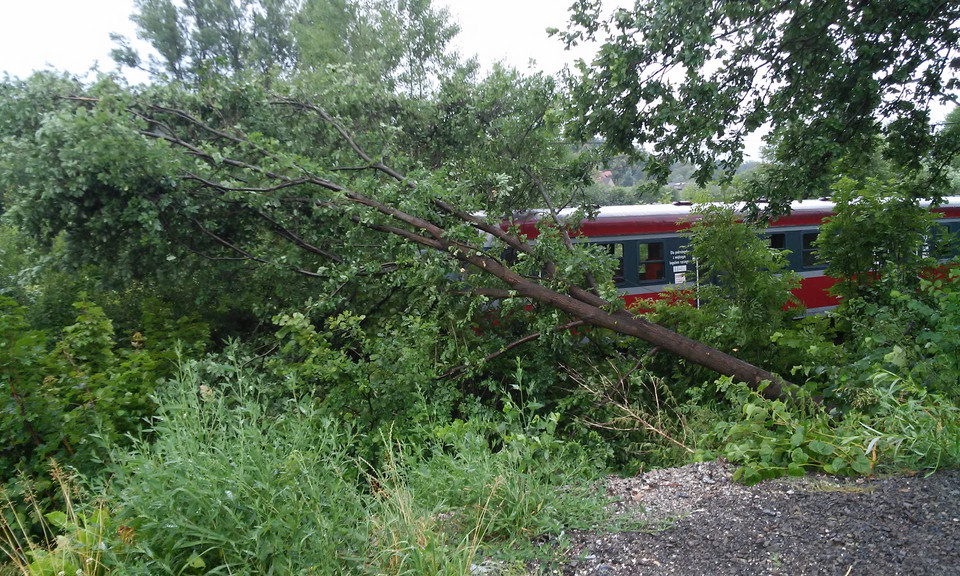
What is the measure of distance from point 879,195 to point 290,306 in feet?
23.5

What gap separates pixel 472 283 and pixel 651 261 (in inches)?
208

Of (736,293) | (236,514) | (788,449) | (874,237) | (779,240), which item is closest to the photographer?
(236,514)

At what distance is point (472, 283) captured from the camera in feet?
22.7

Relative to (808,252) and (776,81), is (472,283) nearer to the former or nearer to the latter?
(776,81)

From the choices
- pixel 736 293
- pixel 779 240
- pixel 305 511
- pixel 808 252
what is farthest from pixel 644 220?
pixel 305 511

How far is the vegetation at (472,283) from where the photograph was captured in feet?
13.5

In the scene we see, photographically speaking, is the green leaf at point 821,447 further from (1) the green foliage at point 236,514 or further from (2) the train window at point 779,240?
(2) the train window at point 779,240

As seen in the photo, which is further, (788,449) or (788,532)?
(788,449)

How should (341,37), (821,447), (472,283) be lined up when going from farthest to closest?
(341,37) → (472,283) → (821,447)

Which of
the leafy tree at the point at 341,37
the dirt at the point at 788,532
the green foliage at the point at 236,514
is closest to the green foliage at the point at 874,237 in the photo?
the dirt at the point at 788,532

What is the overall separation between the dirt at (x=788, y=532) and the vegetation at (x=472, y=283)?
21cm

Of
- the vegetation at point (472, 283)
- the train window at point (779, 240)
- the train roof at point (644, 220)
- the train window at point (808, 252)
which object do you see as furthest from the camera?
the train window at point (808, 252)

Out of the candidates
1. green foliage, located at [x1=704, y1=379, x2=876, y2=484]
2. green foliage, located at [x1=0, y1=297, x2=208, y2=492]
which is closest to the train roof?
green foliage, located at [x1=704, y1=379, x2=876, y2=484]

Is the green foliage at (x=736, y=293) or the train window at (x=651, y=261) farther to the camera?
the train window at (x=651, y=261)
